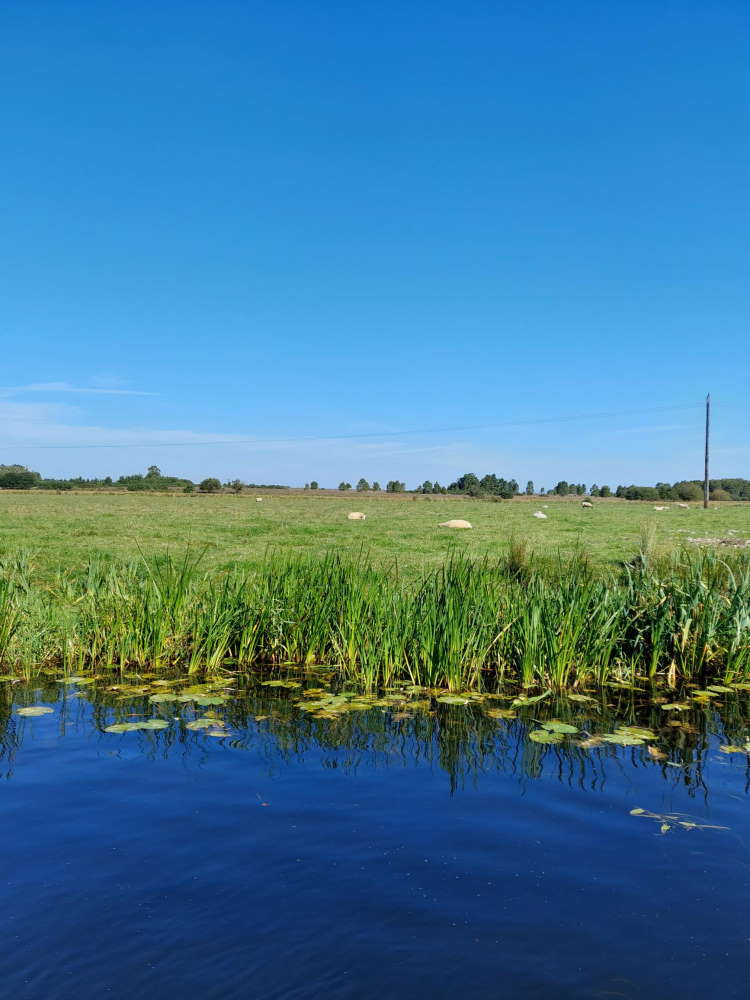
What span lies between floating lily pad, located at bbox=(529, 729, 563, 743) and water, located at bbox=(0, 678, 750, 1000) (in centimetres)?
15

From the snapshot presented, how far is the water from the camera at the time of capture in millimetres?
3668

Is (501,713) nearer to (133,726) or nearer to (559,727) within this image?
(559,727)

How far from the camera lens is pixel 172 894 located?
14.0 ft

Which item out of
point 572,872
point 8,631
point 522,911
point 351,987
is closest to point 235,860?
point 351,987

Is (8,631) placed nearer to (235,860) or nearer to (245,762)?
(245,762)

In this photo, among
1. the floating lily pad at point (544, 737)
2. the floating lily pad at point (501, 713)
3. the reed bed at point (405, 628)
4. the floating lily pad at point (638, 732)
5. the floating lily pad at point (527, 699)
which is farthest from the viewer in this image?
the reed bed at point (405, 628)

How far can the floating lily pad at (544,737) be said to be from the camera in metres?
7.17

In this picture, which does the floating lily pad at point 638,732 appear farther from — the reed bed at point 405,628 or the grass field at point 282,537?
the grass field at point 282,537

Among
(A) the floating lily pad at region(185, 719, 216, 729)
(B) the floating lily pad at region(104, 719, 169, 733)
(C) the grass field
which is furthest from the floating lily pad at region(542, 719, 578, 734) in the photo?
(C) the grass field

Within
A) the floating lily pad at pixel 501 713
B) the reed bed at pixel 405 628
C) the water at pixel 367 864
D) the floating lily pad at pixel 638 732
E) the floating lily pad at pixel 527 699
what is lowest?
the water at pixel 367 864

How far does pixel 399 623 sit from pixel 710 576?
15.4ft

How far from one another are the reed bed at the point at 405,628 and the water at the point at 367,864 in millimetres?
1695

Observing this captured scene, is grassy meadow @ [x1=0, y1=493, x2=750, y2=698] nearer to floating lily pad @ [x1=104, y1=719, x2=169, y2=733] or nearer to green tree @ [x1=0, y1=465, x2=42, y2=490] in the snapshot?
floating lily pad @ [x1=104, y1=719, x2=169, y2=733]

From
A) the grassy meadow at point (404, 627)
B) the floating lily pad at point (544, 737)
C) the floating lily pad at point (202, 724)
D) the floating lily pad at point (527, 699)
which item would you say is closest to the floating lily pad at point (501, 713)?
the floating lily pad at point (527, 699)
